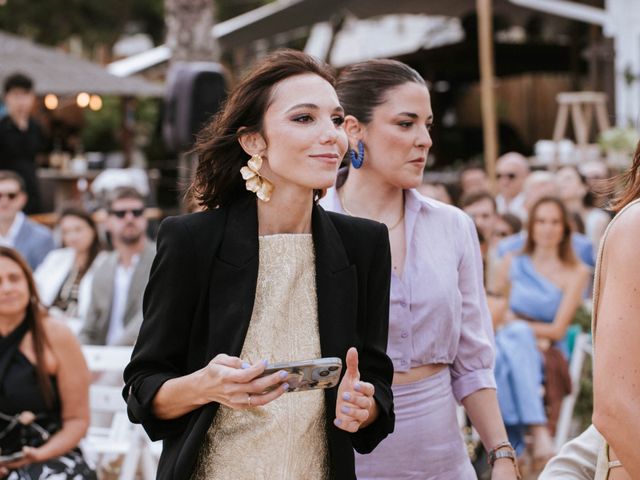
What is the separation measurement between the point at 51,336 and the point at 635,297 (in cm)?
365

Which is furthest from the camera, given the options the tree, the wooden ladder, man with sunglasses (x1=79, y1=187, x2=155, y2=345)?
the wooden ladder

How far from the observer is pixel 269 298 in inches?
106

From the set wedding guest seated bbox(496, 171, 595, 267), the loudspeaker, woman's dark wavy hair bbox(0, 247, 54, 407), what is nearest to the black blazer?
woman's dark wavy hair bbox(0, 247, 54, 407)

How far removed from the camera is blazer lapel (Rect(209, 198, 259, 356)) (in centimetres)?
261

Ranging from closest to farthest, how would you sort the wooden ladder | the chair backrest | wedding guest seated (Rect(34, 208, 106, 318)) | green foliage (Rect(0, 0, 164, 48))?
A: the chair backrest → wedding guest seated (Rect(34, 208, 106, 318)) → the wooden ladder → green foliage (Rect(0, 0, 164, 48))

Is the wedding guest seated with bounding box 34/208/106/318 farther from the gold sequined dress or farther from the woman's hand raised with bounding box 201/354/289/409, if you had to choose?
the woman's hand raised with bounding box 201/354/289/409

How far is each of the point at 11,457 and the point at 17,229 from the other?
458 cm

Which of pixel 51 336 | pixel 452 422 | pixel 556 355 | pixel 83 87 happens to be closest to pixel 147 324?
pixel 452 422

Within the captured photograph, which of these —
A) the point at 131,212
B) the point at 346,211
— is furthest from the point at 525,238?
the point at 346,211

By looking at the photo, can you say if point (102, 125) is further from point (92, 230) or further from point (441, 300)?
point (441, 300)

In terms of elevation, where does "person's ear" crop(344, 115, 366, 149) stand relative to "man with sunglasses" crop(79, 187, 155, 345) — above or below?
above

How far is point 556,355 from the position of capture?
7.60 m

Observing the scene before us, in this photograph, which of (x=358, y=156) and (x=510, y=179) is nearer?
(x=358, y=156)

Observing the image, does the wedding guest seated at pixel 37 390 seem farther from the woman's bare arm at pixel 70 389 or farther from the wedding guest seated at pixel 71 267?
the wedding guest seated at pixel 71 267
